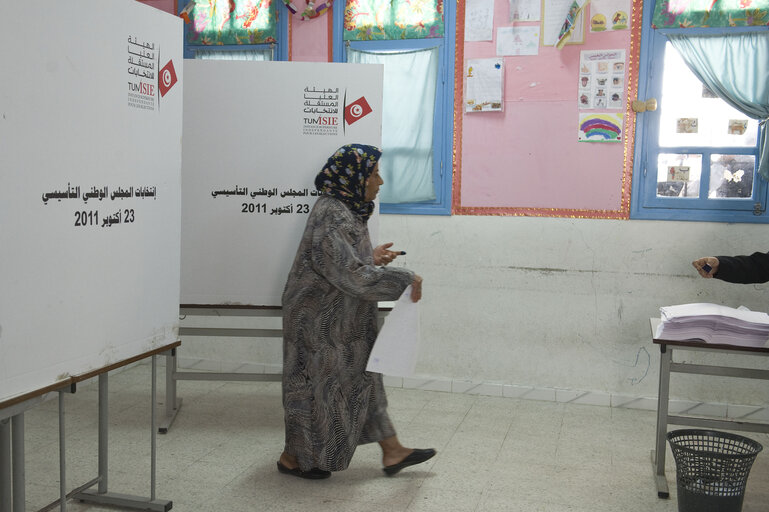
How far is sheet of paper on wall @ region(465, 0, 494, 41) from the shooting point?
3.84 metres

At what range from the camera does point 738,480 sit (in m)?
2.27

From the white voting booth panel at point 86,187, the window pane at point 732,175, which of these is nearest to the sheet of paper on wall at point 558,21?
the window pane at point 732,175

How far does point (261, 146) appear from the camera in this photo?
314 cm

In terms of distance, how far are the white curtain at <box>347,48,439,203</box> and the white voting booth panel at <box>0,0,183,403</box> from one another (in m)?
1.97

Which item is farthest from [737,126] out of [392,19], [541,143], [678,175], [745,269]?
[392,19]

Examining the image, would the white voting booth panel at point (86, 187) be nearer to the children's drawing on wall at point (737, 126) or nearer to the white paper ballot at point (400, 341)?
the white paper ballot at point (400, 341)

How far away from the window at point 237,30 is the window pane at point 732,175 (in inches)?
97.6

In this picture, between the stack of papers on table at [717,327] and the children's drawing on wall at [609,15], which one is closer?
the stack of papers on table at [717,327]

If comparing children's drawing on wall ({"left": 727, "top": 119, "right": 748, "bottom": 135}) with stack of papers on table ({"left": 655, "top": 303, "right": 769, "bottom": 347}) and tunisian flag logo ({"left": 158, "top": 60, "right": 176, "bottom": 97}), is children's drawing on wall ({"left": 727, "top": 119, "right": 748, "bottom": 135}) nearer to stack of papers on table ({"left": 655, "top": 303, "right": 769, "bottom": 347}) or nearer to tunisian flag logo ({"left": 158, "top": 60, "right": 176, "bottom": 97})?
stack of papers on table ({"left": 655, "top": 303, "right": 769, "bottom": 347})

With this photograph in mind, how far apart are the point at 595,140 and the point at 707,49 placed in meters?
0.68

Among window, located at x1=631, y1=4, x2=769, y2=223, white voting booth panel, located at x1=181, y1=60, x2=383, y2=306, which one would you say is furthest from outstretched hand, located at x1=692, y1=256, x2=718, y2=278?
white voting booth panel, located at x1=181, y1=60, x2=383, y2=306

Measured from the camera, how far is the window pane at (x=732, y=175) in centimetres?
356

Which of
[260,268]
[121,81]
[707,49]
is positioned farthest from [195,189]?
[707,49]

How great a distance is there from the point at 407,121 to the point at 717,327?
211 cm
